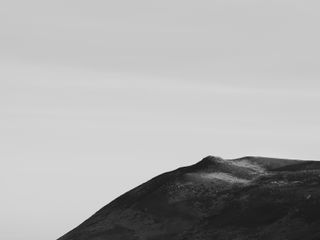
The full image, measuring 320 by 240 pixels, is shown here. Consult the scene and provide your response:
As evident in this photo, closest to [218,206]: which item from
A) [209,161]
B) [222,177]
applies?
[222,177]

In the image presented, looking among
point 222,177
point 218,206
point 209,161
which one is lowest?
point 218,206

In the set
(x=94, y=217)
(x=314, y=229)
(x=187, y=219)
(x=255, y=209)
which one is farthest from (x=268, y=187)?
(x=94, y=217)

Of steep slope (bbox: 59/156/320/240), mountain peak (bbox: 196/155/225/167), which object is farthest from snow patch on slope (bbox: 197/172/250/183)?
mountain peak (bbox: 196/155/225/167)

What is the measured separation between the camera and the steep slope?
85.0ft

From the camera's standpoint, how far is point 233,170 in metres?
34.7

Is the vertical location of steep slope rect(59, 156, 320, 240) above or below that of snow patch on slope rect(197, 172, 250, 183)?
below

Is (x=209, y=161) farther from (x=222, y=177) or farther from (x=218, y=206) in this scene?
(x=218, y=206)

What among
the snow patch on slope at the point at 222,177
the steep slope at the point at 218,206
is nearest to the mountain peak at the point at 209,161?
Result: the steep slope at the point at 218,206

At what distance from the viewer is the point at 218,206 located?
29.4 metres

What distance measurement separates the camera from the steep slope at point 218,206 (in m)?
25.9

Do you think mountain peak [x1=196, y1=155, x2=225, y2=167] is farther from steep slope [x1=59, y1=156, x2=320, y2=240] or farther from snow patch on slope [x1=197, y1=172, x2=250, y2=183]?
snow patch on slope [x1=197, y1=172, x2=250, y2=183]

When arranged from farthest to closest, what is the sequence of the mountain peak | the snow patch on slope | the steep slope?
1. the mountain peak
2. the snow patch on slope
3. the steep slope

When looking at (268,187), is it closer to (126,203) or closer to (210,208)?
(210,208)

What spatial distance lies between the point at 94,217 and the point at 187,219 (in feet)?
21.3
